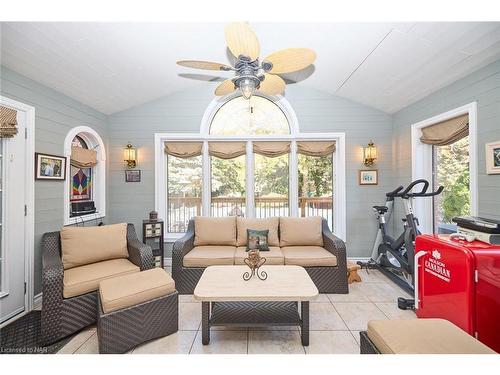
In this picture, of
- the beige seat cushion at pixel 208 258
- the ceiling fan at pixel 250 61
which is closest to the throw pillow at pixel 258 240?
the beige seat cushion at pixel 208 258

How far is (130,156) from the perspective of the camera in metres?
4.05

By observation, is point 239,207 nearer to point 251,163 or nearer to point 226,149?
point 251,163

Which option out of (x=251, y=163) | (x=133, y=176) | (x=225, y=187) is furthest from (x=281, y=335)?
(x=133, y=176)

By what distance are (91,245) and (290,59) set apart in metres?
2.98

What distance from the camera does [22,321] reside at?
2432mm

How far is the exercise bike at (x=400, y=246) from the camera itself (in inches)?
116

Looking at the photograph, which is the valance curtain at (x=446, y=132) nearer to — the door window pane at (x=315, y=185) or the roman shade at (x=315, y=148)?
the roman shade at (x=315, y=148)

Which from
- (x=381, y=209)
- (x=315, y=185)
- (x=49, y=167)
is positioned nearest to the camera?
(x=49, y=167)

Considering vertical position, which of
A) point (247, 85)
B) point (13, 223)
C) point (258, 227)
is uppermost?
point (247, 85)

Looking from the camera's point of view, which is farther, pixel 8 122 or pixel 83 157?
pixel 83 157

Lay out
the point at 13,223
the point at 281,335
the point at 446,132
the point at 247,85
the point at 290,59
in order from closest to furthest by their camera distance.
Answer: the point at 290,59 < the point at 247,85 < the point at 281,335 < the point at 13,223 < the point at 446,132

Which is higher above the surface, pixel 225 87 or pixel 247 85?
pixel 225 87

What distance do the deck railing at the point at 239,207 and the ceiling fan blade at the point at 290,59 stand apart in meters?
2.66
